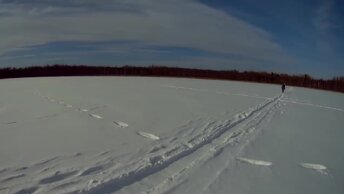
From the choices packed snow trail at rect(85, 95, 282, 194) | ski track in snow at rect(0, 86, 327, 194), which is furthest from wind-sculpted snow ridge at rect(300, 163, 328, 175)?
packed snow trail at rect(85, 95, 282, 194)

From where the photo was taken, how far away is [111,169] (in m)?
4.39

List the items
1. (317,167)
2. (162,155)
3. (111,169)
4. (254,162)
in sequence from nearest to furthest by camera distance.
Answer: (111,169) < (162,155) < (254,162) < (317,167)

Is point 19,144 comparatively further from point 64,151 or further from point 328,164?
point 328,164

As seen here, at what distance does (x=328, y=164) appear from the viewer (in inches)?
222

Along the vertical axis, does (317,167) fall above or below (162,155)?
below

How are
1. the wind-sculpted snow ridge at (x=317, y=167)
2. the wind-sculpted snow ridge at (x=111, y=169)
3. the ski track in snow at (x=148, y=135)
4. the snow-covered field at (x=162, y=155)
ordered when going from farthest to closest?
the ski track in snow at (x=148, y=135)
the wind-sculpted snow ridge at (x=317, y=167)
the snow-covered field at (x=162, y=155)
the wind-sculpted snow ridge at (x=111, y=169)

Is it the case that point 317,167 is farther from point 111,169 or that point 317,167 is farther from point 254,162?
point 111,169

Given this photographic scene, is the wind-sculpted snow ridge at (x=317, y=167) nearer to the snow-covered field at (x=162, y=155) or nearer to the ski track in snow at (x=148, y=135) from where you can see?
the snow-covered field at (x=162, y=155)

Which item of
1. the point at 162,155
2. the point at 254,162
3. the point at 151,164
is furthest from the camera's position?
the point at 254,162

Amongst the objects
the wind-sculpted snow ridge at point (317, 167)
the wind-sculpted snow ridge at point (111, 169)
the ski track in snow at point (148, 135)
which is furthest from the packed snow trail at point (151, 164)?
the wind-sculpted snow ridge at point (317, 167)

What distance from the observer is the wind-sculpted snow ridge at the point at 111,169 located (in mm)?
3715

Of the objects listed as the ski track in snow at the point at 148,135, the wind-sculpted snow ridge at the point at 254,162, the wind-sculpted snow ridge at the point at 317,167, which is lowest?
→ the wind-sculpted snow ridge at the point at 317,167

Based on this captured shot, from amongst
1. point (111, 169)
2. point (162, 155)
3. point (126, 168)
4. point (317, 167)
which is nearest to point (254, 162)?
point (317, 167)

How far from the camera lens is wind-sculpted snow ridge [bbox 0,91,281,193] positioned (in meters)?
3.71
